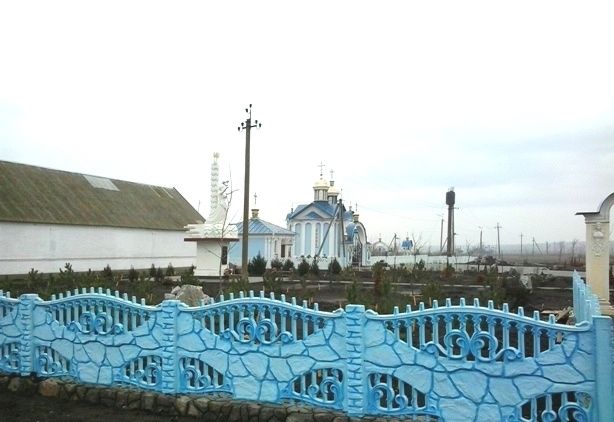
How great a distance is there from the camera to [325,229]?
3991cm

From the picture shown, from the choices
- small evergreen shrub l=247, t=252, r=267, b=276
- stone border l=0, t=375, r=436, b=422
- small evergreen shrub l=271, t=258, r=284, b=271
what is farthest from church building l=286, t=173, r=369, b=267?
stone border l=0, t=375, r=436, b=422

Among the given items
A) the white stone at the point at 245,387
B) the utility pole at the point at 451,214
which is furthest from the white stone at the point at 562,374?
the utility pole at the point at 451,214

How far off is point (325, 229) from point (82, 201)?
52.0ft

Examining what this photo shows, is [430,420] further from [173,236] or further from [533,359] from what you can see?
[173,236]

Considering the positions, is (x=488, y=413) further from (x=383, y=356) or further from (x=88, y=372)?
(x=88, y=372)

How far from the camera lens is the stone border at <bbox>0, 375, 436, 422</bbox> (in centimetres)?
488

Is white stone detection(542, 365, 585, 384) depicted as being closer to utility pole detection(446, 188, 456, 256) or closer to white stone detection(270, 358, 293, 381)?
white stone detection(270, 358, 293, 381)

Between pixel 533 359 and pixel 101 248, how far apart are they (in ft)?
99.8

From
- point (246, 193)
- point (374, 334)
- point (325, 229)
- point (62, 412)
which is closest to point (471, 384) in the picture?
point (374, 334)

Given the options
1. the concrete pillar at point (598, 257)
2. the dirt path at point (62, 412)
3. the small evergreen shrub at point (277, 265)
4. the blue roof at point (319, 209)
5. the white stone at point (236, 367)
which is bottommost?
the dirt path at point (62, 412)

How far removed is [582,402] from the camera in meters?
4.40

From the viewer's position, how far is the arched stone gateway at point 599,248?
12.6 meters

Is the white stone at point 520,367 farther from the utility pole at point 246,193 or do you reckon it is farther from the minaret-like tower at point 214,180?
the minaret-like tower at point 214,180

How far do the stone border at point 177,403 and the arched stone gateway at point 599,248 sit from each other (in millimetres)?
9653
